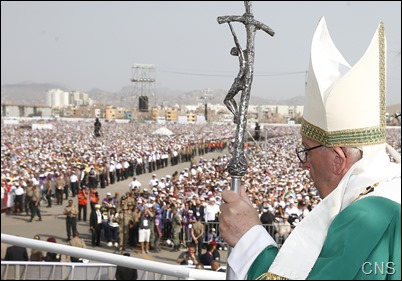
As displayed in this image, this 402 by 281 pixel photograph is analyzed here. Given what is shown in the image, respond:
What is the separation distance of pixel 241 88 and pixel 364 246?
802 millimetres

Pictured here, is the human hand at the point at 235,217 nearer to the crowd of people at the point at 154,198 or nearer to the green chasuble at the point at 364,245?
the green chasuble at the point at 364,245

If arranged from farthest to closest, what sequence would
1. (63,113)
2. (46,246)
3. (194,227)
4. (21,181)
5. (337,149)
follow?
(63,113)
(21,181)
(194,227)
(46,246)
(337,149)

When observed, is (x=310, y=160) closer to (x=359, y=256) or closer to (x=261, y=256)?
(x=261, y=256)

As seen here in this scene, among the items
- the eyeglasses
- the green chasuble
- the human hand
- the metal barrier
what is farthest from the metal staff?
the metal barrier

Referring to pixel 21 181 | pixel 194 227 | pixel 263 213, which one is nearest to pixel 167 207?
pixel 194 227

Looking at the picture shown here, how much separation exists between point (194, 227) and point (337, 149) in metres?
9.47

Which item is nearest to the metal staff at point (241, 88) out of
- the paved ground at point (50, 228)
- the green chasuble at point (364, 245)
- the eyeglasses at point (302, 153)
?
the eyeglasses at point (302, 153)

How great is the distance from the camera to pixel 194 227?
36.1ft

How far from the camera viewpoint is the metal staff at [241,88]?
72.6 inches

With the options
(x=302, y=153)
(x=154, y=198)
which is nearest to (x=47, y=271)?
(x=302, y=153)

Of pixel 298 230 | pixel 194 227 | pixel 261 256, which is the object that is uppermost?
pixel 298 230

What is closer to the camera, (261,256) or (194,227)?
(261,256)

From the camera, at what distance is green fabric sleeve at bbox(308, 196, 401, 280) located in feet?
4.38

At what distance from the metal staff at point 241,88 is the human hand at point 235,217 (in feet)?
0.27
